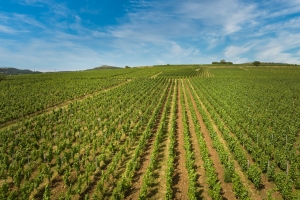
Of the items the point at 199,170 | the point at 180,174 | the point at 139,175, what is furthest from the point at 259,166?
the point at 139,175

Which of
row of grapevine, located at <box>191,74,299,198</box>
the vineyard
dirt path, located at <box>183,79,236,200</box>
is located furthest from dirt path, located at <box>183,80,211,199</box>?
row of grapevine, located at <box>191,74,299,198</box>

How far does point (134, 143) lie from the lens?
17.8m

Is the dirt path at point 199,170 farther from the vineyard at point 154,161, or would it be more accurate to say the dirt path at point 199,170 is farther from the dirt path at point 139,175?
the dirt path at point 139,175

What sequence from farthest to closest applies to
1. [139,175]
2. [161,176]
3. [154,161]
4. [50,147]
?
[50,147]
[154,161]
[139,175]
[161,176]

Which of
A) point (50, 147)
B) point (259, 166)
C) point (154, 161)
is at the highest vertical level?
point (50, 147)

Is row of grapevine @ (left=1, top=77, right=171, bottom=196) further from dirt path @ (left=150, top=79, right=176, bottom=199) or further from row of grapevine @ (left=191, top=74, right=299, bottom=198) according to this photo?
row of grapevine @ (left=191, top=74, right=299, bottom=198)

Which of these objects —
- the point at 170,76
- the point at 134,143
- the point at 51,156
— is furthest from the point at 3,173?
the point at 170,76

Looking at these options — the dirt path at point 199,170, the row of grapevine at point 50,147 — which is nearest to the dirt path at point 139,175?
the row of grapevine at point 50,147

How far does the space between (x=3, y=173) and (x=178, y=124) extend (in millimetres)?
17413

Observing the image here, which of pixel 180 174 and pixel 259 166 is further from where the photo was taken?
pixel 259 166

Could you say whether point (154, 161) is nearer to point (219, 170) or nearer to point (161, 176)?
point (161, 176)

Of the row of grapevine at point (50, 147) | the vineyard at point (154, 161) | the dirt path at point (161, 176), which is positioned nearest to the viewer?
the vineyard at point (154, 161)

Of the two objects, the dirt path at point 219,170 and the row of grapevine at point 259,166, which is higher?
the row of grapevine at point 259,166

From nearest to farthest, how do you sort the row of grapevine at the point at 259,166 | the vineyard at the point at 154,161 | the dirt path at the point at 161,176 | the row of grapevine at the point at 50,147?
1. the row of grapevine at the point at 259,166
2. the vineyard at the point at 154,161
3. the dirt path at the point at 161,176
4. the row of grapevine at the point at 50,147
